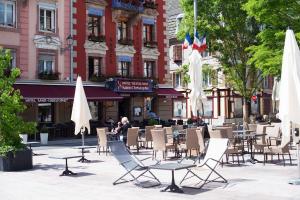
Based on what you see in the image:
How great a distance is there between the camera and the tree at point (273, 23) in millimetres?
21781

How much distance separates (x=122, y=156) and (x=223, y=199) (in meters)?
2.99

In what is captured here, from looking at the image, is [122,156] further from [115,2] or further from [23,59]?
[115,2]

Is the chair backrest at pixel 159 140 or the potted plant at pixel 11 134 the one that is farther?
the chair backrest at pixel 159 140

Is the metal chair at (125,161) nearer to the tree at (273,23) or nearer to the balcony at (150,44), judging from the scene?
the tree at (273,23)

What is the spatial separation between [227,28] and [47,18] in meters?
11.4

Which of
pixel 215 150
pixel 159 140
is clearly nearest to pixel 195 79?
pixel 159 140

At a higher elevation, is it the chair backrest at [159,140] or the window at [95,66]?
the window at [95,66]

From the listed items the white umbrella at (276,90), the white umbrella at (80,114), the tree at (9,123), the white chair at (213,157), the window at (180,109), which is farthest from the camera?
the window at (180,109)

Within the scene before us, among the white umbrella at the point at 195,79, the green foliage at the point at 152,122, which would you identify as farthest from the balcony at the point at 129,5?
the white umbrella at the point at 195,79

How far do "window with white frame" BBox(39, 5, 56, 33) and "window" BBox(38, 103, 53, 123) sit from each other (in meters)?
4.61

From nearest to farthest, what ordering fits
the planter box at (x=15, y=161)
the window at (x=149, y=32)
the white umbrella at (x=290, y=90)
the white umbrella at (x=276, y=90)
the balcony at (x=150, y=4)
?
the white umbrella at (x=290, y=90), the planter box at (x=15, y=161), the white umbrella at (x=276, y=90), the balcony at (x=150, y=4), the window at (x=149, y=32)

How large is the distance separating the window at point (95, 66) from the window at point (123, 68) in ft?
5.50

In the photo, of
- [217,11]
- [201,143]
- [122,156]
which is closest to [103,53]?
[217,11]

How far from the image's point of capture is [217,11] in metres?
29.3
